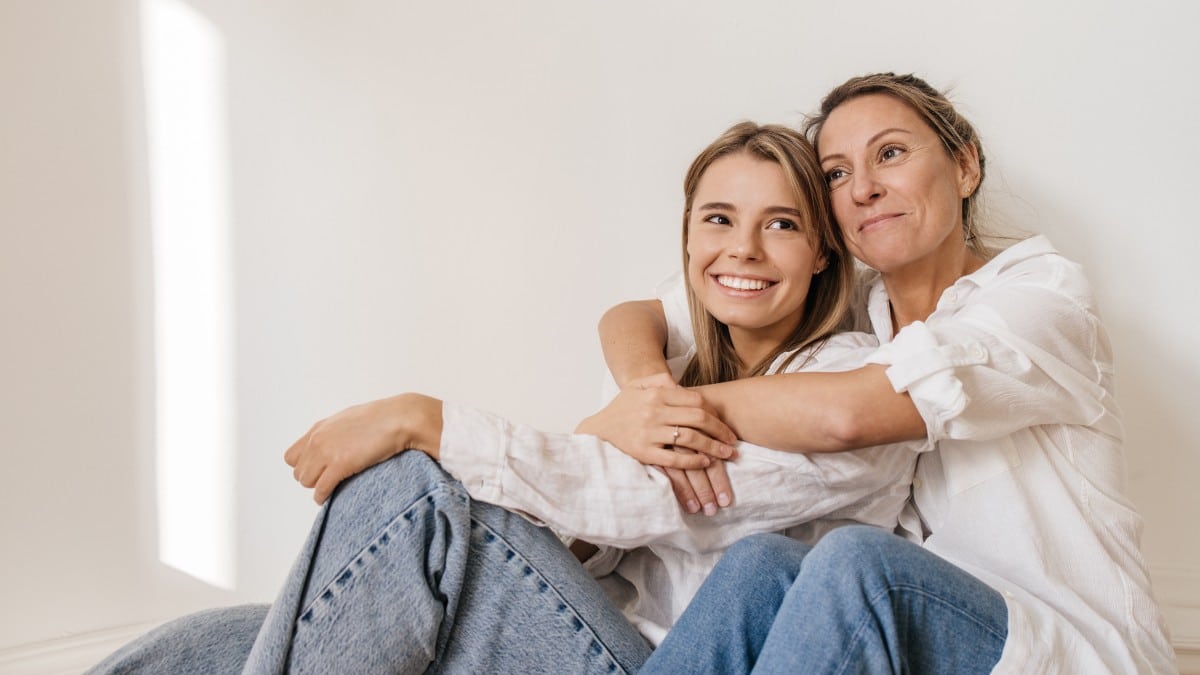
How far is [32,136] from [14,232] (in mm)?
185

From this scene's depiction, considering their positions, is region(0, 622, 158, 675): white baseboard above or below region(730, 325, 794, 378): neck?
below

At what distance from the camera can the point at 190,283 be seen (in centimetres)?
183

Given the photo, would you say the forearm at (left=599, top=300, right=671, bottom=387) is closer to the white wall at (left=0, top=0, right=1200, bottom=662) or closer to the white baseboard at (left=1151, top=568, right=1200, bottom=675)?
the white wall at (left=0, top=0, right=1200, bottom=662)

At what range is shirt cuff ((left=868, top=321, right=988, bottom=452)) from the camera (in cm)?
108

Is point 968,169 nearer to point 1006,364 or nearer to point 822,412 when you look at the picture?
point 1006,364

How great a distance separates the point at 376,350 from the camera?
1909 mm

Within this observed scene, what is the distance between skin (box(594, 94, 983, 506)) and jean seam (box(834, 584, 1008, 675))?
25 centimetres

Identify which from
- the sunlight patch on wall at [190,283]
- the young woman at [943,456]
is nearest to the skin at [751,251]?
the young woman at [943,456]

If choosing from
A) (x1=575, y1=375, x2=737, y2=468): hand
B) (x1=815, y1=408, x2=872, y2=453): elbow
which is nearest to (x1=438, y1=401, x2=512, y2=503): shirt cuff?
(x1=575, y1=375, x2=737, y2=468): hand

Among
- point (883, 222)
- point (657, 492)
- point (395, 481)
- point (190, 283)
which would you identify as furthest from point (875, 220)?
point (190, 283)

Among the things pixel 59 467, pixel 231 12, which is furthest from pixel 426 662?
pixel 231 12

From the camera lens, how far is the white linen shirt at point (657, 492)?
1.13 m

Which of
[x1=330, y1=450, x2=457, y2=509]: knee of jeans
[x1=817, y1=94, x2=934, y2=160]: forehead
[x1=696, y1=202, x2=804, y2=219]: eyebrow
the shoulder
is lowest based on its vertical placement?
[x1=330, y1=450, x2=457, y2=509]: knee of jeans

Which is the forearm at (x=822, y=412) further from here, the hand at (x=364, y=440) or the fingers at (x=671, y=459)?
the hand at (x=364, y=440)
